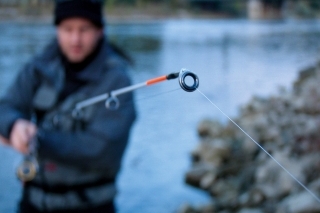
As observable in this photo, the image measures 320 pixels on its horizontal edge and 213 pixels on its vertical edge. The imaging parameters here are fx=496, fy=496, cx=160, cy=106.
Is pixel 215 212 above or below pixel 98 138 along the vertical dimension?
above

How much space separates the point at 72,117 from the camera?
7.13ft

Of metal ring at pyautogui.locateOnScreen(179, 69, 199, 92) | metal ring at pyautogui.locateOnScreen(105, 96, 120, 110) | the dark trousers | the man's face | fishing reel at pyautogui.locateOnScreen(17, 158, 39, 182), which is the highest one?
the man's face

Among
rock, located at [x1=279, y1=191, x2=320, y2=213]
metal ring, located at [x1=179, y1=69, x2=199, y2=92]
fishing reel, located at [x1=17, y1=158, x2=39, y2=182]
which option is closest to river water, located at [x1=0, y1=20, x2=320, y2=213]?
metal ring, located at [x1=179, y1=69, x2=199, y2=92]

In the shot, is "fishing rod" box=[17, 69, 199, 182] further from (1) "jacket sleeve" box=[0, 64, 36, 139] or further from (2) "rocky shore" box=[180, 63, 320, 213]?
(2) "rocky shore" box=[180, 63, 320, 213]

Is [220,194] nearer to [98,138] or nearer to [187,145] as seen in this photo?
[187,145]

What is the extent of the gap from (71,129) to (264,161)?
4.41m

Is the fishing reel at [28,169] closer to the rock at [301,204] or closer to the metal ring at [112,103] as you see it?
the metal ring at [112,103]

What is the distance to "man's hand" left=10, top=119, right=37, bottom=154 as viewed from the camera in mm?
2025

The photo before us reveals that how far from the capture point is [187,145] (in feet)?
28.4

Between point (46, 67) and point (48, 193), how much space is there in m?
0.55

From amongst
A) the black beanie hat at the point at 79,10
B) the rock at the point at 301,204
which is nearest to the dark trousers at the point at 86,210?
the black beanie hat at the point at 79,10

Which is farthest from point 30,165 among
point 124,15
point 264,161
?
point 124,15

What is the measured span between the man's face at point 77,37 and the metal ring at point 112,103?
0.29 meters

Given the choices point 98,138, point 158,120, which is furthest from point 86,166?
point 158,120
